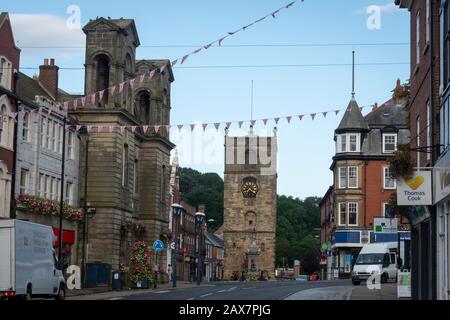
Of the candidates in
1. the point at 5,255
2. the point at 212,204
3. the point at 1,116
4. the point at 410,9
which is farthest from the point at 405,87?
the point at 212,204

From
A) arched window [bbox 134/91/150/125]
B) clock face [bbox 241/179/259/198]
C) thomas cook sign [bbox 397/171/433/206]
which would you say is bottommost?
thomas cook sign [bbox 397/171/433/206]

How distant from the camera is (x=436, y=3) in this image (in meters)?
23.7

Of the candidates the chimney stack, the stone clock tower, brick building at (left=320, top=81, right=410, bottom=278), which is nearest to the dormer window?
brick building at (left=320, top=81, right=410, bottom=278)

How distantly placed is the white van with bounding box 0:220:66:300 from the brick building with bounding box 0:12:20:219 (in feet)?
40.0

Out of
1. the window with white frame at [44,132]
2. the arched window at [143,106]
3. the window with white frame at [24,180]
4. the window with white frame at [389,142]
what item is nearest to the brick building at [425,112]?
the window with white frame at [24,180]

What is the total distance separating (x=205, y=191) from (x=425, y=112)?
434 feet

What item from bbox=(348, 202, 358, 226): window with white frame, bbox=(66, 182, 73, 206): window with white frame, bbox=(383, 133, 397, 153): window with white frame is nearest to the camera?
bbox=(66, 182, 73, 206): window with white frame

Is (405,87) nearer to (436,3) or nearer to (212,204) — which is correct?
(436,3)

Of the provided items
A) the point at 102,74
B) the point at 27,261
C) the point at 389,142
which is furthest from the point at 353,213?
the point at 27,261

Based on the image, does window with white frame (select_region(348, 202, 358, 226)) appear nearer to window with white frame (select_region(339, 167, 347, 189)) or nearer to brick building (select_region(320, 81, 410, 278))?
brick building (select_region(320, 81, 410, 278))

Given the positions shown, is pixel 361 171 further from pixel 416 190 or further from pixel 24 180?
pixel 416 190

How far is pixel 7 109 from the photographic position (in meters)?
40.9

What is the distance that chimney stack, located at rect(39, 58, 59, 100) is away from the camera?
53191mm

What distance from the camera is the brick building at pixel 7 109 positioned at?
1576 inches
